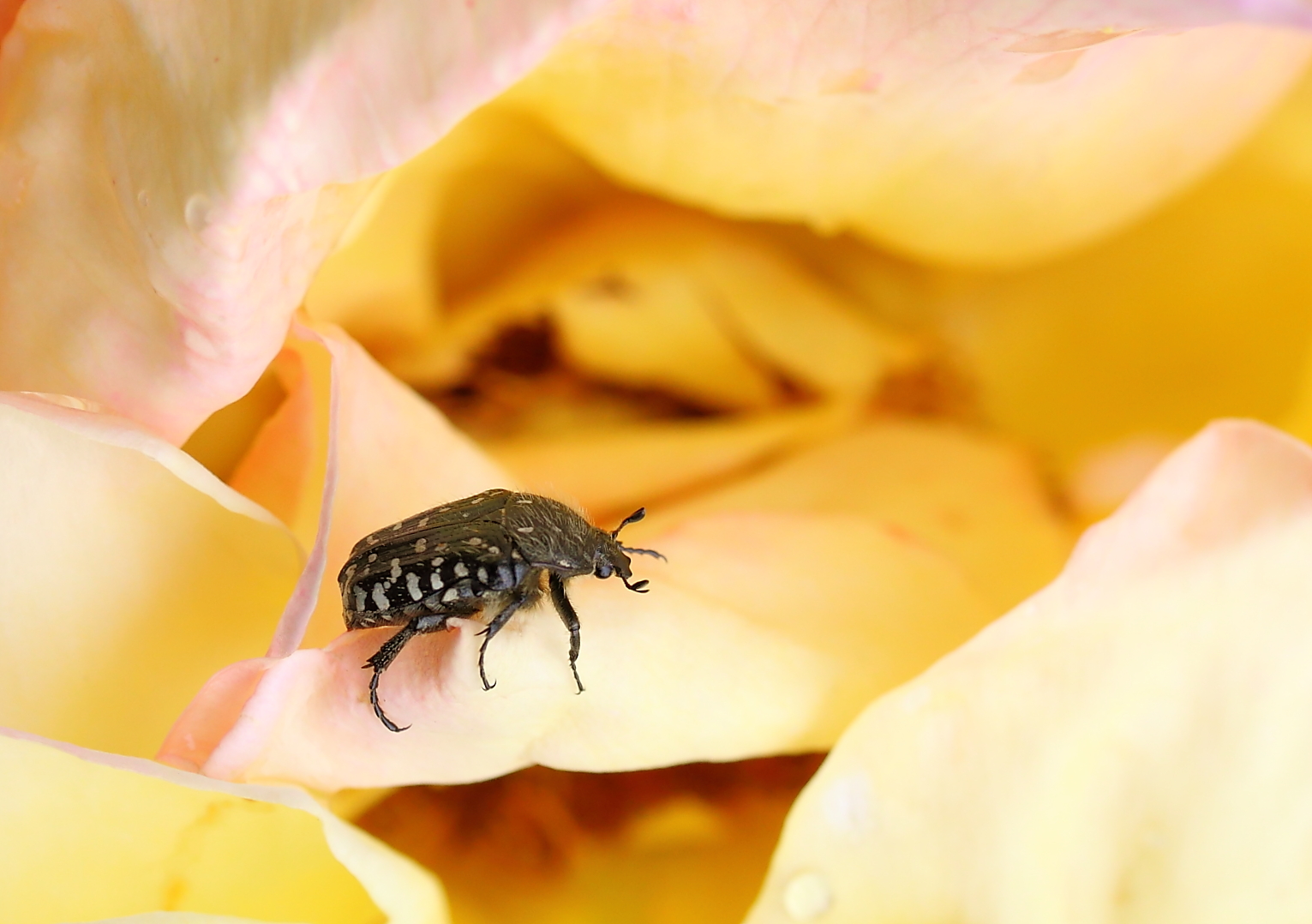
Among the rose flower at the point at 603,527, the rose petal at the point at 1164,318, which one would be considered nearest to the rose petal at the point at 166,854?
the rose flower at the point at 603,527

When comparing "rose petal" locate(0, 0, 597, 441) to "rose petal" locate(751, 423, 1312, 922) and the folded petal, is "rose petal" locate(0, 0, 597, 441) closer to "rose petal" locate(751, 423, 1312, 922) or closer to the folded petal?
the folded petal

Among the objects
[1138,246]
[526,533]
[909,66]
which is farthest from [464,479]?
[1138,246]

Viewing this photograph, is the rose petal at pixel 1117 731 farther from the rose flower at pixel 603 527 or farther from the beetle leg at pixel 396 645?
Result: the beetle leg at pixel 396 645

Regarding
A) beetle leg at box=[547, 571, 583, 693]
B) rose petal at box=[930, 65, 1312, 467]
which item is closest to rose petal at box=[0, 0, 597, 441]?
beetle leg at box=[547, 571, 583, 693]

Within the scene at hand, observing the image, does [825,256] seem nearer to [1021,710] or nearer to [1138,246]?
[1138,246]

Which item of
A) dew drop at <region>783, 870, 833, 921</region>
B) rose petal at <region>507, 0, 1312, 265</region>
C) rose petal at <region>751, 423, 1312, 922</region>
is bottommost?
dew drop at <region>783, 870, 833, 921</region>

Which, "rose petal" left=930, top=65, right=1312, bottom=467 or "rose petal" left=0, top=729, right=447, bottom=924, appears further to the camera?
"rose petal" left=930, top=65, right=1312, bottom=467

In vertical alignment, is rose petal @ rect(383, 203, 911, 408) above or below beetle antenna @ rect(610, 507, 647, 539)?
above
